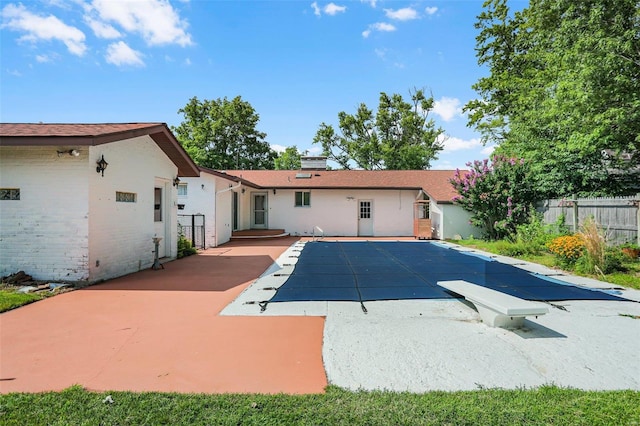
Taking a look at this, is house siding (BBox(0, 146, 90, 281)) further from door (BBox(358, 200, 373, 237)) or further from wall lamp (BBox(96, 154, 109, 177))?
door (BBox(358, 200, 373, 237))

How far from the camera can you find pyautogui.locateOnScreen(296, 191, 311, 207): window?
66.4 feet

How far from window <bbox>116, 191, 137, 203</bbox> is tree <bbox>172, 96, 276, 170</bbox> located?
87.0 feet

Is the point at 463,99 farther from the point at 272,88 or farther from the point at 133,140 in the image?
the point at 133,140

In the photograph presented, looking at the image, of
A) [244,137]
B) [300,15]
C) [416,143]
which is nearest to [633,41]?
[300,15]

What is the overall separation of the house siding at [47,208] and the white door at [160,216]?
345 cm

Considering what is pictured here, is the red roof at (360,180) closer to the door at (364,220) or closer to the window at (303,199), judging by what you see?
the window at (303,199)

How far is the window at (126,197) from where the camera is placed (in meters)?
8.02

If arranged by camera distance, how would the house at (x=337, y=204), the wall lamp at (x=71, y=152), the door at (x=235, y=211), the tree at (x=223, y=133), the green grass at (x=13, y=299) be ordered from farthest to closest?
the tree at (x=223, y=133), the house at (x=337, y=204), the door at (x=235, y=211), the wall lamp at (x=71, y=152), the green grass at (x=13, y=299)

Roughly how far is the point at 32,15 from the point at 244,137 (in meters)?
28.7

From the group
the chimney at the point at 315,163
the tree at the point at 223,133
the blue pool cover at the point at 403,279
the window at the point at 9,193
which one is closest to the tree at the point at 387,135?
the tree at the point at 223,133

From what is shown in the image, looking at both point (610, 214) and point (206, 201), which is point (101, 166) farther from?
point (610, 214)

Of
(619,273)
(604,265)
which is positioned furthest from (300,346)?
(619,273)

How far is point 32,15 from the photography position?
8156mm

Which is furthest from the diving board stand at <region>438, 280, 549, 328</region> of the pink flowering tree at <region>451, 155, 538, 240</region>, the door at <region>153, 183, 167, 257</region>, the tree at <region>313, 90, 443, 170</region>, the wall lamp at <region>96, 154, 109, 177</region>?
the tree at <region>313, 90, 443, 170</region>
